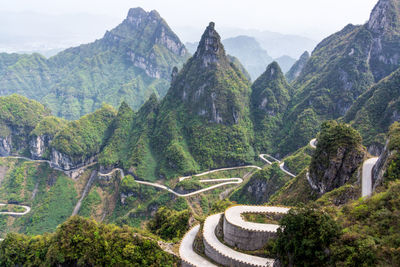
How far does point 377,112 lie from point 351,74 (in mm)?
36286

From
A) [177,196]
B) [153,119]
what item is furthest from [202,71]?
[177,196]

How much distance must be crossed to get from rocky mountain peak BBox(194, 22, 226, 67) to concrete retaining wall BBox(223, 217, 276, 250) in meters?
89.4

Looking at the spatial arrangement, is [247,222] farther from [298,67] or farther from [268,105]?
[298,67]

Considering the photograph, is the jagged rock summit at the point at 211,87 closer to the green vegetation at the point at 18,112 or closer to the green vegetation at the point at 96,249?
the green vegetation at the point at 18,112

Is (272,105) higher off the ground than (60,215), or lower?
higher

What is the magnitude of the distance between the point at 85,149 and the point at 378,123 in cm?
9770

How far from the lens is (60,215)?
85.2 meters

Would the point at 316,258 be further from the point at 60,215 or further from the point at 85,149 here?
the point at 85,149

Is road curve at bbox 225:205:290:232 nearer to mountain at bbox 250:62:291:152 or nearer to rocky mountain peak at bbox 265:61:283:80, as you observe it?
mountain at bbox 250:62:291:152

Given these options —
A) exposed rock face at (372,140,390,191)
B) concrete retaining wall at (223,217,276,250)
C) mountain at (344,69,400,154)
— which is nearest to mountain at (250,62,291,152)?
mountain at (344,69,400,154)

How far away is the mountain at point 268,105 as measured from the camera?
10825 cm

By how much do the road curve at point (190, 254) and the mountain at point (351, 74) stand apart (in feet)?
233

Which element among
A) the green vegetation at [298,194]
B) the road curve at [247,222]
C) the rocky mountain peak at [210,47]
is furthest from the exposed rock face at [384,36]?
the road curve at [247,222]

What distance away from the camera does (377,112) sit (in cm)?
7100
